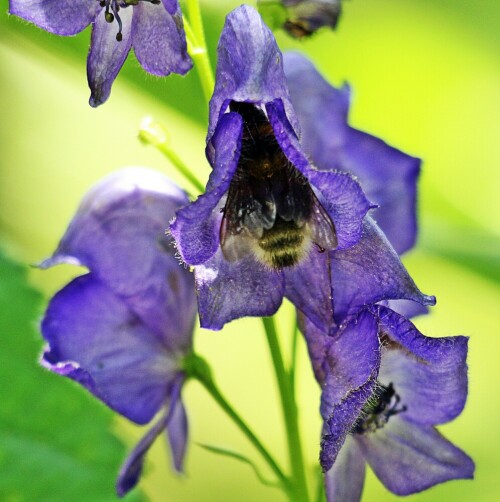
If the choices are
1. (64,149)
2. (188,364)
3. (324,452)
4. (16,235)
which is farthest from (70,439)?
(64,149)

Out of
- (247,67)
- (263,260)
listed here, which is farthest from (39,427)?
(247,67)

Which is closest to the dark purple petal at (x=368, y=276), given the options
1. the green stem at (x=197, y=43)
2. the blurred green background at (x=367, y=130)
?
the green stem at (x=197, y=43)

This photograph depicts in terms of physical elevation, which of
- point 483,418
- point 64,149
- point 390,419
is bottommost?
point 64,149

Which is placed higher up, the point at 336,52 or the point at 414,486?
the point at 414,486

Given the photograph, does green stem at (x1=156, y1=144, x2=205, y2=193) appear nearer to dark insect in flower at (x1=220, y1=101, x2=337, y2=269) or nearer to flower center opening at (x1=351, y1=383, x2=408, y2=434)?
dark insect in flower at (x1=220, y1=101, x2=337, y2=269)

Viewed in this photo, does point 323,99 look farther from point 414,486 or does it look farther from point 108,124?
point 108,124

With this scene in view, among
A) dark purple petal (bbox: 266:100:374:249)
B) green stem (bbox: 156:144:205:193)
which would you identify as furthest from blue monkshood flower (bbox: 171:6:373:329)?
green stem (bbox: 156:144:205:193)

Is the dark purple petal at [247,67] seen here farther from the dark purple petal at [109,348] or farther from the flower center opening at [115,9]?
the dark purple petal at [109,348]
